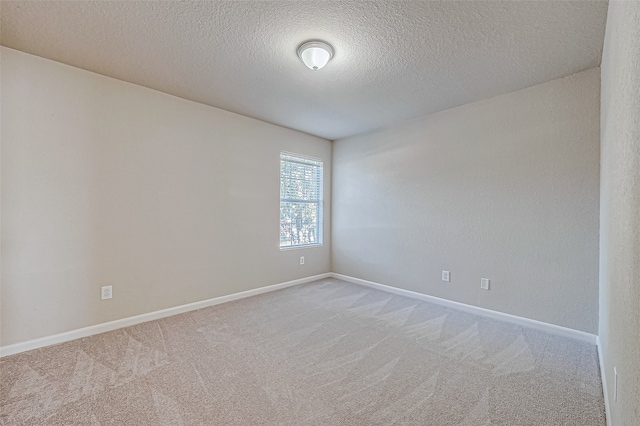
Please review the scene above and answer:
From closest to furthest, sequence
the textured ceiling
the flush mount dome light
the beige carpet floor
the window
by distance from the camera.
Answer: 1. the beige carpet floor
2. the textured ceiling
3. the flush mount dome light
4. the window

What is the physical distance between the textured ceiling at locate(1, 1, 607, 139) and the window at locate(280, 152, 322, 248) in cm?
141

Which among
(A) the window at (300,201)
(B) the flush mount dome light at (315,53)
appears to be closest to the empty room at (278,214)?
(B) the flush mount dome light at (315,53)

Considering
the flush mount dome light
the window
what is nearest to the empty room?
Result: the flush mount dome light

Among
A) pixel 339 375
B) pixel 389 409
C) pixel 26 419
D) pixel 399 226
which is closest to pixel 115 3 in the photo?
pixel 26 419

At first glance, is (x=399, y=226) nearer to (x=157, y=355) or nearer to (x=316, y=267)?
(x=316, y=267)

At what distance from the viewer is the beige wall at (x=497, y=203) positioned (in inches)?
103

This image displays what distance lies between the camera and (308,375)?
6.66 feet

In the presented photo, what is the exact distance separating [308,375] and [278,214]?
2.52m

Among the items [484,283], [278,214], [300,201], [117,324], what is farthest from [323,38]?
[117,324]

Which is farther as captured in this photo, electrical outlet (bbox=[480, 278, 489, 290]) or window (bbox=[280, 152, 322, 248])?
window (bbox=[280, 152, 322, 248])

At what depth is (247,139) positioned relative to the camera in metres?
3.85

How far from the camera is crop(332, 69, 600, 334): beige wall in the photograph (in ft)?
8.60

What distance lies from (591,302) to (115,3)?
4.29 meters

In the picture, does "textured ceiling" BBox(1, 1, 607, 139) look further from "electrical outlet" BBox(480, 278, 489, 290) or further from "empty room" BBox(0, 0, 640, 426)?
"electrical outlet" BBox(480, 278, 489, 290)
